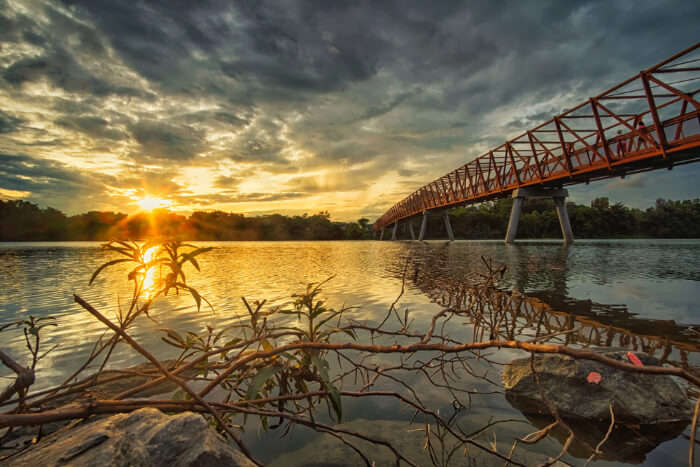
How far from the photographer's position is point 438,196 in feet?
186

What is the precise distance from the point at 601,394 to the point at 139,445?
130 inches

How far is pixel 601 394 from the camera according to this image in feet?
8.27

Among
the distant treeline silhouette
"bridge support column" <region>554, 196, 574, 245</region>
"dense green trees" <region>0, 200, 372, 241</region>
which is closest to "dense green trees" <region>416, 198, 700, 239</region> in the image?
the distant treeline silhouette

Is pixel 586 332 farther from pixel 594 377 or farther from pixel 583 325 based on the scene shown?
pixel 594 377

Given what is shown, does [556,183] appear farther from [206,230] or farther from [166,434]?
[206,230]

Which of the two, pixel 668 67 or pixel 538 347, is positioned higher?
pixel 668 67

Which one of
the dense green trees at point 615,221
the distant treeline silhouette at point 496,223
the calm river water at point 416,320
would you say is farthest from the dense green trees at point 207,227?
the dense green trees at point 615,221

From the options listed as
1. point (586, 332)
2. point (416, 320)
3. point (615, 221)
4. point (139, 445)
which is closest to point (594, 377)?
point (586, 332)

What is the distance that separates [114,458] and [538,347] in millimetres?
1615

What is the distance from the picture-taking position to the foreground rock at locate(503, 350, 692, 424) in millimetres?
2373

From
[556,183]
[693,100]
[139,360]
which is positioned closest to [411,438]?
[139,360]

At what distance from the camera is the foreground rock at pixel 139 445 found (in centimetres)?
107

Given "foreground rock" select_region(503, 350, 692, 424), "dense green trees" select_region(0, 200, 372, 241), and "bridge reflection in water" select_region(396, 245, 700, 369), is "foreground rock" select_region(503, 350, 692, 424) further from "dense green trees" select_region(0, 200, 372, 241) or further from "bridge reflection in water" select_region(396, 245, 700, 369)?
"dense green trees" select_region(0, 200, 372, 241)

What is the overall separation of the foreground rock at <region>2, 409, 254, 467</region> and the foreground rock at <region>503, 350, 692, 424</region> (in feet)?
8.04
